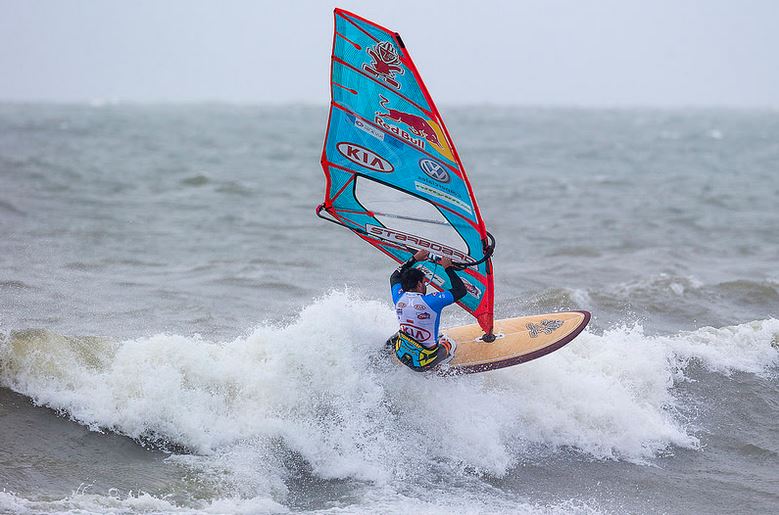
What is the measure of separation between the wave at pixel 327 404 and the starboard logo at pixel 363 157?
4.43 feet

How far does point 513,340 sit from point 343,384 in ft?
5.10

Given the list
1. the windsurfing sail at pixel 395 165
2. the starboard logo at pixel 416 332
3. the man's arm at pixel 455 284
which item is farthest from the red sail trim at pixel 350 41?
the starboard logo at pixel 416 332

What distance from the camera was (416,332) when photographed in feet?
21.9

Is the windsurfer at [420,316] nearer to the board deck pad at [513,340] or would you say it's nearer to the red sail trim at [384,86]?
the board deck pad at [513,340]

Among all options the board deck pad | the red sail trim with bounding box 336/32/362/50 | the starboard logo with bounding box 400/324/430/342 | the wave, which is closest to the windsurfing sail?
the red sail trim with bounding box 336/32/362/50

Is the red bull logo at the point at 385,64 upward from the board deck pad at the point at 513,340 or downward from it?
upward

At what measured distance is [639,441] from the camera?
7.05 m

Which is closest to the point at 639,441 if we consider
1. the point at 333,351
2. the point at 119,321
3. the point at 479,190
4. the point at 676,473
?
the point at 676,473

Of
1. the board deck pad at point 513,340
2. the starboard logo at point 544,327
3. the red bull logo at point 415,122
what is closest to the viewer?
the red bull logo at point 415,122

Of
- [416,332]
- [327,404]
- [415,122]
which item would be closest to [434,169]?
[415,122]

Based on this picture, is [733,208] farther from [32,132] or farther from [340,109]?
[32,132]

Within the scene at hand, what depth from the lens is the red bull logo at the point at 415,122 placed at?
21.8ft

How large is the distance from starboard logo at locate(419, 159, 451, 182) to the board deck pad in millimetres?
1488

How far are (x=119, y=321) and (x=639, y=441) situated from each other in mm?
5734
